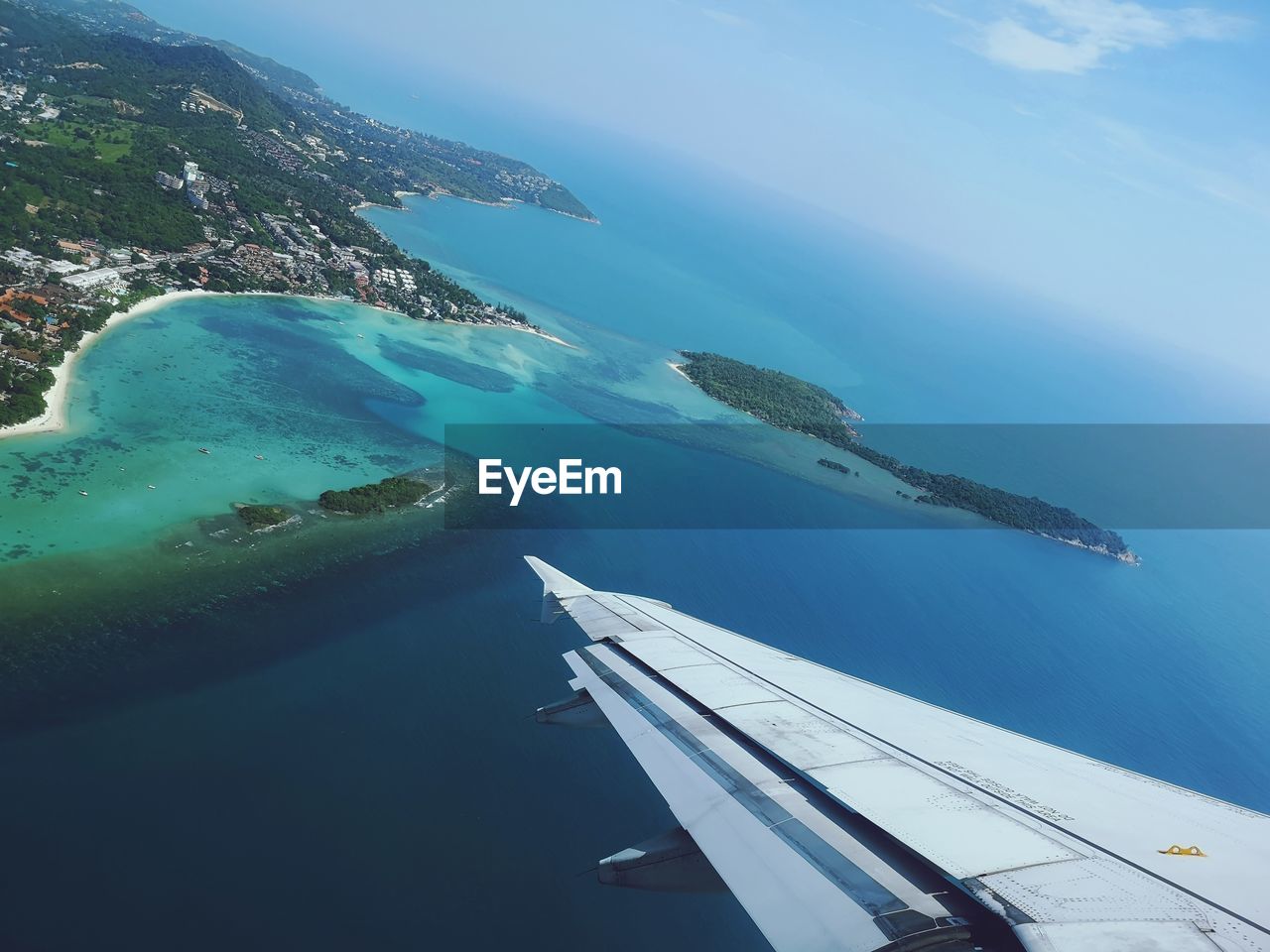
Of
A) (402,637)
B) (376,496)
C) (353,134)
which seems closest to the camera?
(402,637)

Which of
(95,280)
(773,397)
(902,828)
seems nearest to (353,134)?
(95,280)

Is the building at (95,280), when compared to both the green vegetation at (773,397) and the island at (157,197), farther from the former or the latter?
the green vegetation at (773,397)

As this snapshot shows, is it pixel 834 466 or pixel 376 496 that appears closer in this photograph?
pixel 376 496

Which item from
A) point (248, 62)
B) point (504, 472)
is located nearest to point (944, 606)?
point (504, 472)

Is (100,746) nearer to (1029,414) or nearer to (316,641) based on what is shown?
(316,641)

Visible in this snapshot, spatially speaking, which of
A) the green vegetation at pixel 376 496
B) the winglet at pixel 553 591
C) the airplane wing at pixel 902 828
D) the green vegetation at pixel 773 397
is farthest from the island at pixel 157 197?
the airplane wing at pixel 902 828

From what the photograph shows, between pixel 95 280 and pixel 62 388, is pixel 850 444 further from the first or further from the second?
pixel 95 280
